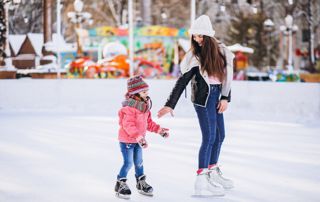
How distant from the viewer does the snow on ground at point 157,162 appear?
15.2 ft

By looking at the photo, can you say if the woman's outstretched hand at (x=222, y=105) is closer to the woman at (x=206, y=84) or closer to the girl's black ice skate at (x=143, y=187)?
the woman at (x=206, y=84)

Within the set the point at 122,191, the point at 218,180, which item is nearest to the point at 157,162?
the point at 218,180

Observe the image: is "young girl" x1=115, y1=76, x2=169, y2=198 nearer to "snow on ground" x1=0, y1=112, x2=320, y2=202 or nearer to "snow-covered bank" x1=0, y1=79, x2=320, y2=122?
"snow on ground" x1=0, y1=112, x2=320, y2=202

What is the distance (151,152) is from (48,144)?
1.41m

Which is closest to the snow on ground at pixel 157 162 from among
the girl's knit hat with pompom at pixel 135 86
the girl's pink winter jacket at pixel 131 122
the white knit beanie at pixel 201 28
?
the girl's pink winter jacket at pixel 131 122

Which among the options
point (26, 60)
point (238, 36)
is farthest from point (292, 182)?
point (238, 36)

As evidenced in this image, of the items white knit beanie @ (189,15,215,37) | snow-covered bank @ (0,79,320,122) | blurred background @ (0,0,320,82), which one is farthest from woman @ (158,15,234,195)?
blurred background @ (0,0,320,82)

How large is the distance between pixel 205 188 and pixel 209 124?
0.46m

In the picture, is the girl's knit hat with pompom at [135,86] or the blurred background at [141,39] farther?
the blurred background at [141,39]

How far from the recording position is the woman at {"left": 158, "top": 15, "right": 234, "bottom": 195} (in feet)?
14.9

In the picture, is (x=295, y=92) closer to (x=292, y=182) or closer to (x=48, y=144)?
(x=48, y=144)

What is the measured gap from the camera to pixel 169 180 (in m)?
5.15

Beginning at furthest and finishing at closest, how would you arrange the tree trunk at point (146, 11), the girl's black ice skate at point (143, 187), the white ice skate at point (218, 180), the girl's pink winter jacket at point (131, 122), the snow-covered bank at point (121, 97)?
the tree trunk at point (146, 11)
the snow-covered bank at point (121, 97)
the white ice skate at point (218, 180)
the girl's black ice skate at point (143, 187)
the girl's pink winter jacket at point (131, 122)

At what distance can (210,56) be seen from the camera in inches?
179
